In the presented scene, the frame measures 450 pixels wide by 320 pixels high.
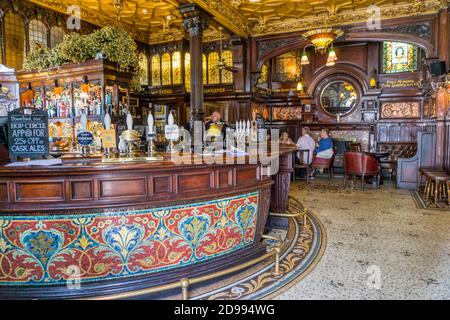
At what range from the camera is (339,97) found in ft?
34.7

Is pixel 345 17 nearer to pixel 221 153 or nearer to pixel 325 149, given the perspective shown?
pixel 325 149

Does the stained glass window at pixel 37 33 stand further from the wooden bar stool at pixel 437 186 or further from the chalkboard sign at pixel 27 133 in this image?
the wooden bar stool at pixel 437 186

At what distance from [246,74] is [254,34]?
1192 millimetres

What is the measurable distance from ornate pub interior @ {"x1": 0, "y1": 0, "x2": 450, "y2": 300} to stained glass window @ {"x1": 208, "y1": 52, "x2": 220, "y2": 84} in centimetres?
5

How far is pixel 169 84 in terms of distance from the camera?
10.1 metres

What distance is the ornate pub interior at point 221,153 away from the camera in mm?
2467

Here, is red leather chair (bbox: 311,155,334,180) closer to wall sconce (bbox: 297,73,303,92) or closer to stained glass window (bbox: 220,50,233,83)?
wall sconce (bbox: 297,73,303,92)

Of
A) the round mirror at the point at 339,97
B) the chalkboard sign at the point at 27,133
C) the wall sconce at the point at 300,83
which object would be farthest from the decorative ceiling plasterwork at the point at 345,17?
the chalkboard sign at the point at 27,133

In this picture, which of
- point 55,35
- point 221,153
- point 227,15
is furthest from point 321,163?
point 55,35

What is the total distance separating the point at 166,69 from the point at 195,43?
4.09 metres

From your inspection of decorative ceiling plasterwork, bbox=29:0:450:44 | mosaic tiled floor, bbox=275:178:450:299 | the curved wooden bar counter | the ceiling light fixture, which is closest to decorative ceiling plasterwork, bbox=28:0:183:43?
decorative ceiling plasterwork, bbox=29:0:450:44

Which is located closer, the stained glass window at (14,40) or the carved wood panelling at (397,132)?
the stained glass window at (14,40)

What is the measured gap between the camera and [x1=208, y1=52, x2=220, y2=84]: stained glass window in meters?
9.82

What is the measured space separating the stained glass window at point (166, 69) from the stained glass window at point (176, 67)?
17 cm
